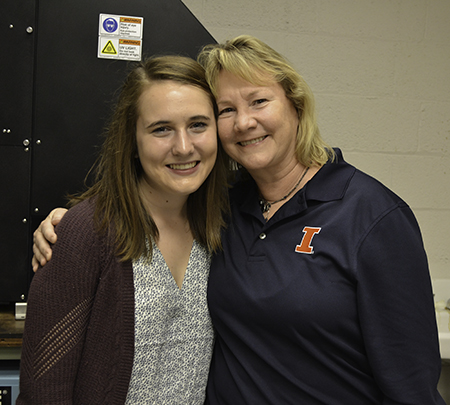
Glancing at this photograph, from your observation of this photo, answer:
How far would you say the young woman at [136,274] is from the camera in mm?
979

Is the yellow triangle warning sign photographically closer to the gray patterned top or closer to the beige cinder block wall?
the gray patterned top

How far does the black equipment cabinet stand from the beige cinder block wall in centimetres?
65

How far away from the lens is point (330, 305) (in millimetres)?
1003

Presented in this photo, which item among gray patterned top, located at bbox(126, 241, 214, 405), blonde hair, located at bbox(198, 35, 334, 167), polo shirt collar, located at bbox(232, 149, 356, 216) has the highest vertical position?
blonde hair, located at bbox(198, 35, 334, 167)

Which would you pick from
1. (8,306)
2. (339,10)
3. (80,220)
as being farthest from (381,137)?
(8,306)

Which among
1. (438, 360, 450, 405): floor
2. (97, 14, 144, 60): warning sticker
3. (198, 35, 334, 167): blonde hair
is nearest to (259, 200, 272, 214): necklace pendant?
(198, 35, 334, 167): blonde hair

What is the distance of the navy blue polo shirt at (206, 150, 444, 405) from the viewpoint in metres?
0.98

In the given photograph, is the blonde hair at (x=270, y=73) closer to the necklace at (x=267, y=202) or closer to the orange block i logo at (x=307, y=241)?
the necklace at (x=267, y=202)

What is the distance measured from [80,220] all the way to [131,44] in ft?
1.88

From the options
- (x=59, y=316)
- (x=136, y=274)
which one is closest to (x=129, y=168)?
(x=136, y=274)

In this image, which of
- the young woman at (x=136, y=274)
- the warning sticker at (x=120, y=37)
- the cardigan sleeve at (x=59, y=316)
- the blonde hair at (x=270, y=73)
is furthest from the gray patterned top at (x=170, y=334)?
the warning sticker at (x=120, y=37)

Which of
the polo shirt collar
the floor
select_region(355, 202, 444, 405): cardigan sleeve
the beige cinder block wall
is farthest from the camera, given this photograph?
the floor

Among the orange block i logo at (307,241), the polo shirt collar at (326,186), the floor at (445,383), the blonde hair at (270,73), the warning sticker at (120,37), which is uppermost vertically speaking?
the warning sticker at (120,37)

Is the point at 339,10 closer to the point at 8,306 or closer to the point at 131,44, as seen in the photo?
the point at 131,44
